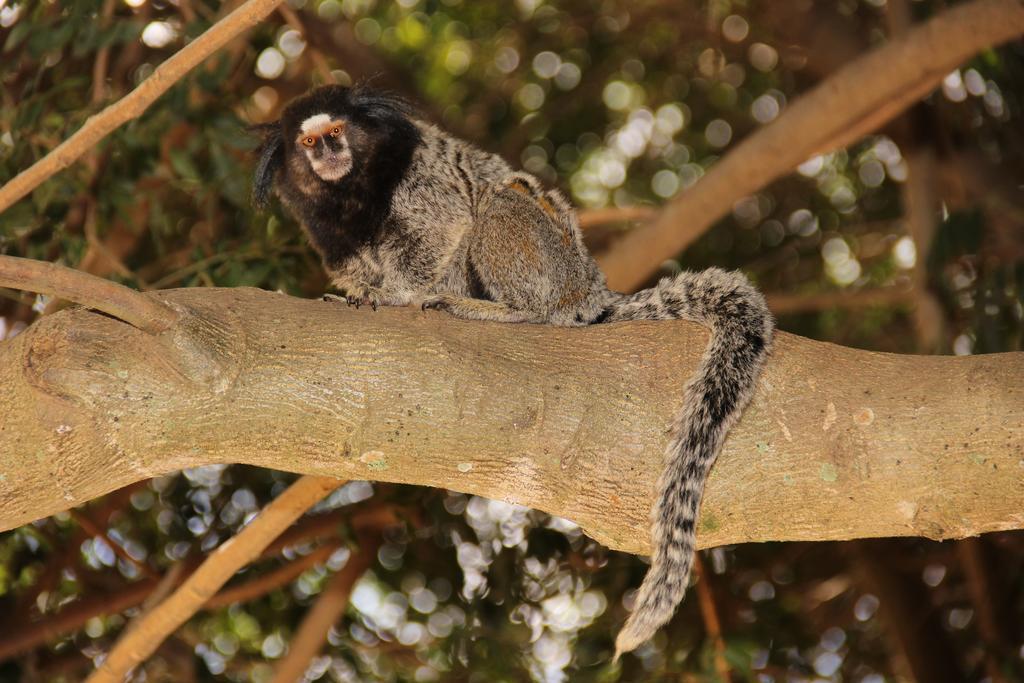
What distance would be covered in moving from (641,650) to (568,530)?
61 centimetres

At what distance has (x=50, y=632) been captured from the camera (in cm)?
438

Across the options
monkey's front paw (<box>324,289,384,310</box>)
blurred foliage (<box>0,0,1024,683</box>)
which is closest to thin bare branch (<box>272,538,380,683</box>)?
blurred foliage (<box>0,0,1024,683</box>)

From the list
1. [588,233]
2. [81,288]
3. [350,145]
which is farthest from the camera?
[588,233]

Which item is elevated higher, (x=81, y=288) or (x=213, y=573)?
(x=81, y=288)

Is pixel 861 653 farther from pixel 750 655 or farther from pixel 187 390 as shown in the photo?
pixel 187 390

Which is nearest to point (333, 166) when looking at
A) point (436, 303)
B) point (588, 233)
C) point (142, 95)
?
point (436, 303)

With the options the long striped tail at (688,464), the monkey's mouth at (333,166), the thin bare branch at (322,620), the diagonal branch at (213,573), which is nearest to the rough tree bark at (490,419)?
the long striped tail at (688,464)

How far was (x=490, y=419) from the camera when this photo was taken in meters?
2.64

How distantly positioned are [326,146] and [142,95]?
0.96 metres

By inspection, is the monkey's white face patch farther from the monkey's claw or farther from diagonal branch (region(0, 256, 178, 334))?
diagonal branch (region(0, 256, 178, 334))

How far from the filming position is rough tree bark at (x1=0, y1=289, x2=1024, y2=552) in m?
2.49

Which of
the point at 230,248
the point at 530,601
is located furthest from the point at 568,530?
the point at 230,248

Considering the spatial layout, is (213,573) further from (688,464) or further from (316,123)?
(688,464)

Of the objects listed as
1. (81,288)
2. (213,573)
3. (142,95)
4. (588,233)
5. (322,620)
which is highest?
(142,95)
